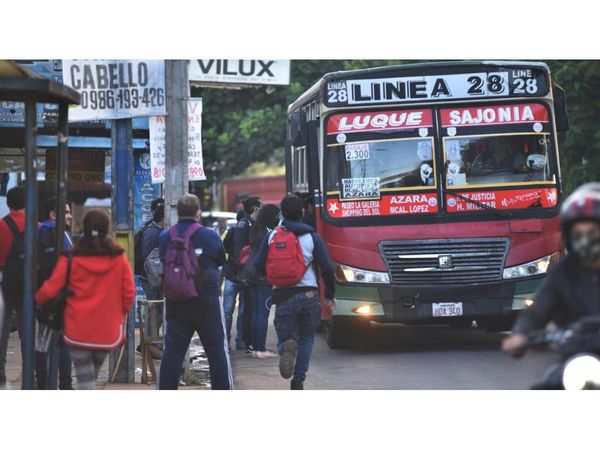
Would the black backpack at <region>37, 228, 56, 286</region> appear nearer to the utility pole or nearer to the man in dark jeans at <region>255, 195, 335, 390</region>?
the man in dark jeans at <region>255, 195, 335, 390</region>

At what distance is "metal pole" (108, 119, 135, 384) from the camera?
38.1 feet

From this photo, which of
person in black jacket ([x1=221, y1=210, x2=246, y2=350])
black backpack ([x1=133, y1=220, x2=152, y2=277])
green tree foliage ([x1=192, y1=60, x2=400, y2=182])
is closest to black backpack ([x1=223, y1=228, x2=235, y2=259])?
person in black jacket ([x1=221, y1=210, x2=246, y2=350])

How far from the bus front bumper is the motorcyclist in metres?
7.05

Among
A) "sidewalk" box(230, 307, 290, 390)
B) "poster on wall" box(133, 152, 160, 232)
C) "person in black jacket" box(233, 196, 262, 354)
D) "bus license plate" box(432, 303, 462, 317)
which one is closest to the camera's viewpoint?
"sidewalk" box(230, 307, 290, 390)

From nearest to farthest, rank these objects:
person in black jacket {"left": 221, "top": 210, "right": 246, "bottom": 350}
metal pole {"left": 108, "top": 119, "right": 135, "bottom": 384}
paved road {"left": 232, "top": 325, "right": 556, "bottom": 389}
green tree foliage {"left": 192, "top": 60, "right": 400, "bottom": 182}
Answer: metal pole {"left": 108, "top": 119, "right": 135, "bottom": 384}
paved road {"left": 232, "top": 325, "right": 556, "bottom": 389}
person in black jacket {"left": 221, "top": 210, "right": 246, "bottom": 350}
green tree foliage {"left": 192, "top": 60, "right": 400, "bottom": 182}

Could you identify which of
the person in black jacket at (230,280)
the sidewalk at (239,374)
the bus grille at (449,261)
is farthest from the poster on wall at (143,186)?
the bus grille at (449,261)

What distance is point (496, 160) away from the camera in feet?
43.6

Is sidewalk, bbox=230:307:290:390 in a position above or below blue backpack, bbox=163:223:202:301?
→ below

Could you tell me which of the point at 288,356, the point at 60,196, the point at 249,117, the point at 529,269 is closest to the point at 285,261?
the point at 288,356

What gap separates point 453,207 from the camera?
→ 13312 mm

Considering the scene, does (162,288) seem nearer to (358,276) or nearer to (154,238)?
(154,238)

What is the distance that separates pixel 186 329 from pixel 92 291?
4.74 feet

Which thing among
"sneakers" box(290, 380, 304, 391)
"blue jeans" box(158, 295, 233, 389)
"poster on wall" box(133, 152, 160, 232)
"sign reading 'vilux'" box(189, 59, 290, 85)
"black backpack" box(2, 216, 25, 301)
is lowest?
"sneakers" box(290, 380, 304, 391)
